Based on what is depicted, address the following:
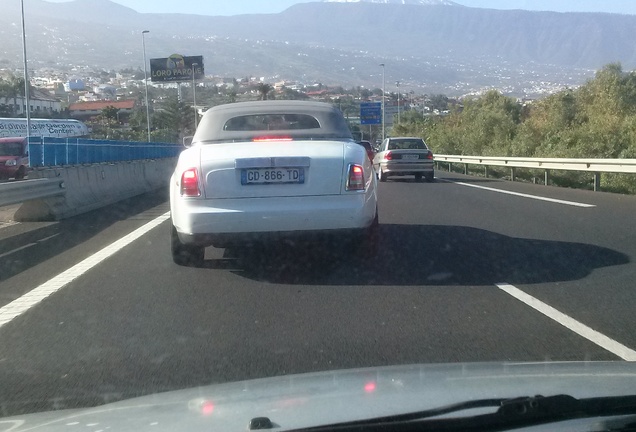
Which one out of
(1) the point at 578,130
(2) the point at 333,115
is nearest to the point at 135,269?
(2) the point at 333,115

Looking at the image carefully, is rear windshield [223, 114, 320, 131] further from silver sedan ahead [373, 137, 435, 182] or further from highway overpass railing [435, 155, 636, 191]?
silver sedan ahead [373, 137, 435, 182]

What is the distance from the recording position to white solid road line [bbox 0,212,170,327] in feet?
23.7

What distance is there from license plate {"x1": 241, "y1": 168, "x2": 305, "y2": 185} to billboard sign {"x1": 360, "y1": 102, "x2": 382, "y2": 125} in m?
72.2

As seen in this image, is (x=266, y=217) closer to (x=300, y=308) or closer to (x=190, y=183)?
(x=190, y=183)

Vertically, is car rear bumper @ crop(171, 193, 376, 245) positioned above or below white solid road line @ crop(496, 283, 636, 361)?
above

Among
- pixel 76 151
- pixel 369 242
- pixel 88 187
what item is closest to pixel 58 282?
pixel 369 242

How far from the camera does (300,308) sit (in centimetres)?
708

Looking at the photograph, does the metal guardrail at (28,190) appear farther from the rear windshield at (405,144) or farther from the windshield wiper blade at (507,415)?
the rear windshield at (405,144)

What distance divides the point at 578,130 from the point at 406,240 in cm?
3005

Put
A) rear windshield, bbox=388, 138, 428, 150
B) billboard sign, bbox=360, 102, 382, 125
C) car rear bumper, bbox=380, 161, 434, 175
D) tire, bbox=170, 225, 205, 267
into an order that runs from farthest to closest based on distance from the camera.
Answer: billboard sign, bbox=360, 102, 382, 125, rear windshield, bbox=388, 138, 428, 150, car rear bumper, bbox=380, 161, 434, 175, tire, bbox=170, 225, 205, 267

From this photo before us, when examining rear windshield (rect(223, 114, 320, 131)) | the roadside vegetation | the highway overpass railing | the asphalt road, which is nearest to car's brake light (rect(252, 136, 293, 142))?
rear windshield (rect(223, 114, 320, 131))

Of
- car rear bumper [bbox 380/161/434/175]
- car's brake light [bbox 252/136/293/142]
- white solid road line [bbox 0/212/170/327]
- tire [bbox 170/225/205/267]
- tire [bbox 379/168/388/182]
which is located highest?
car's brake light [bbox 252/136/293/142]

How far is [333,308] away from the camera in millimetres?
7062

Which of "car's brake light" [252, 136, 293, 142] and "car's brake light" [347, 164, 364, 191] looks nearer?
"car's brake light" [347, 164, 364, 191]
